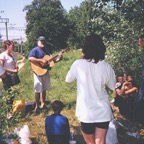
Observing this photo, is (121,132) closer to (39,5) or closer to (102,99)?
(102,99)

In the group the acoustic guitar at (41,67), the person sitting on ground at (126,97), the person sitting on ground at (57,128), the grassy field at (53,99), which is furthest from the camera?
the acoustic guitar at (41,67)

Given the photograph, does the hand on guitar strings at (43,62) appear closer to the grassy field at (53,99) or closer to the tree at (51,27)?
the grassy field at (53,99)

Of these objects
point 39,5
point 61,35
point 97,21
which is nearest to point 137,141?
point 97,21

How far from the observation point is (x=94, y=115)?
3439 mm

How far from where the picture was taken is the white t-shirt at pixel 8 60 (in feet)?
22.9

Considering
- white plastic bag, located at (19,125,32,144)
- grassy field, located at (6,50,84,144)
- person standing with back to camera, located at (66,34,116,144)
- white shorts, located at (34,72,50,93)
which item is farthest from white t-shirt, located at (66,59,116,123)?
white shorts, located at (34,72,50,93)

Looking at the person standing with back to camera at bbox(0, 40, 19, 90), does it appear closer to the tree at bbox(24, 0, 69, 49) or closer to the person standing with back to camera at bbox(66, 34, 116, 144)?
the person standing with back to camera at bbox(66, 34, 116, 144)

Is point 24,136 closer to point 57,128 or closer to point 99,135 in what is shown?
point 57,128

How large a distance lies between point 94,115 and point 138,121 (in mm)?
3349

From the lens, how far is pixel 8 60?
707 cm

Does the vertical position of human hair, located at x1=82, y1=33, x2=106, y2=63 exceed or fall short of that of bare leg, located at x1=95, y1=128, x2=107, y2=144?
it exceeds it

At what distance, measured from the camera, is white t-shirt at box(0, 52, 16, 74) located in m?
6.99

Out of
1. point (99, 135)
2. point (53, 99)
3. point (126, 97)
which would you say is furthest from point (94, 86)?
point (53, 99)

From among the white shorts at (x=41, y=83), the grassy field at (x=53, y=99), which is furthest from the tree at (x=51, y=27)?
the white shorts at (x=41, y=83)
